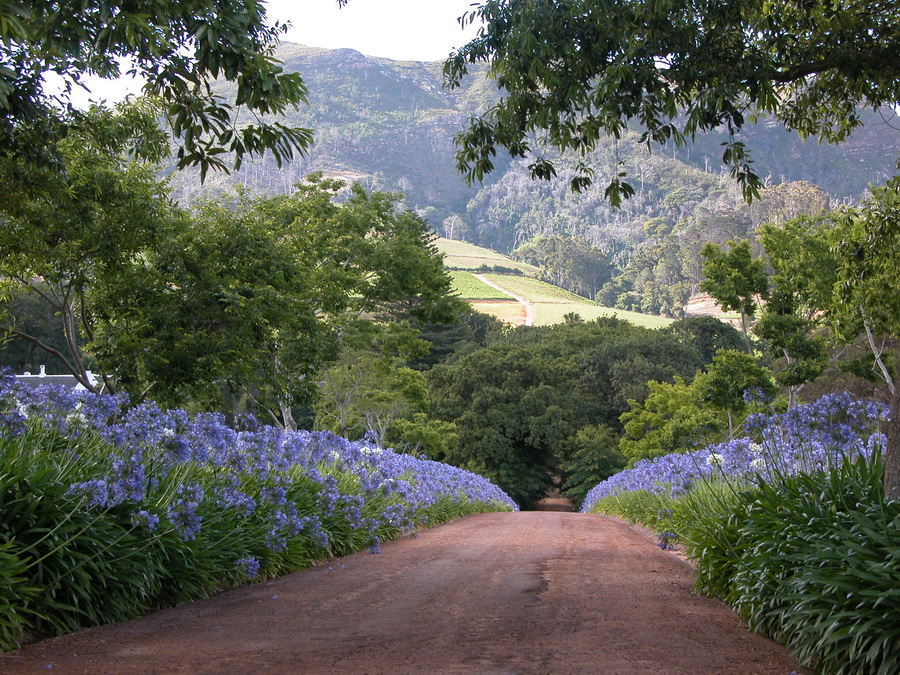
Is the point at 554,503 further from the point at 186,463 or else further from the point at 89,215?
the point at 186,463

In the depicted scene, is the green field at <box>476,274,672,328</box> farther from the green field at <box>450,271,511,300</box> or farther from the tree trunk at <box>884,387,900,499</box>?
the tree trunk at <box>884,387,900,499</box>

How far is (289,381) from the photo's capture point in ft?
45.6

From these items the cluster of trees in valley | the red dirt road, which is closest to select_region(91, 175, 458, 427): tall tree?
the cluster of trees in valley

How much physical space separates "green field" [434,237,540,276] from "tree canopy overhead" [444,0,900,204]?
132 metres

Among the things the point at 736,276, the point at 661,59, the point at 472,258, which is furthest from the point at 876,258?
the point at 472,258

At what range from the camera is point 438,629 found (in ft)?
16.6

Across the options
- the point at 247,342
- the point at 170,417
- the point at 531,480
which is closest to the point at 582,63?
the point at 170,417

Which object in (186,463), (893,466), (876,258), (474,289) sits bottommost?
(474,289)

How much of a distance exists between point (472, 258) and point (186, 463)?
158 metres

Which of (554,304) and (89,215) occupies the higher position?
(89,215)

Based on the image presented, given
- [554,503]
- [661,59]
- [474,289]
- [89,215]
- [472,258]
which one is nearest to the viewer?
[661,59]

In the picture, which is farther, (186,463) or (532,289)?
(532,289)

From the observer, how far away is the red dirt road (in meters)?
4.13

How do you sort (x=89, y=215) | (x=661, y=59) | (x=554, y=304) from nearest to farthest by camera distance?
(x=661, y=59)
(x=89, y=215)
(x=554, y=304)
